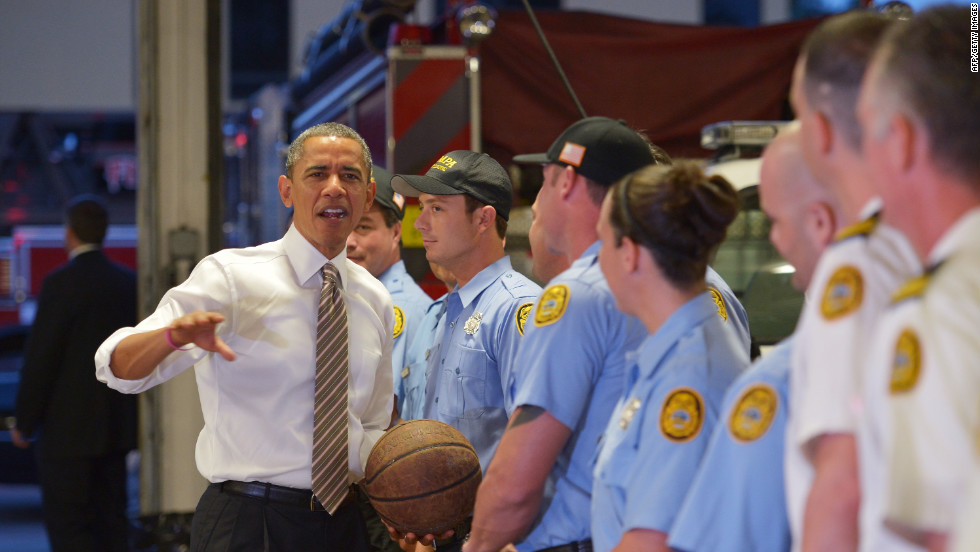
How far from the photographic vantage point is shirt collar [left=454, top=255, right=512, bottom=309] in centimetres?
315

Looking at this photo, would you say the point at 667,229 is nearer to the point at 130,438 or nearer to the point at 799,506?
the point at 799,506

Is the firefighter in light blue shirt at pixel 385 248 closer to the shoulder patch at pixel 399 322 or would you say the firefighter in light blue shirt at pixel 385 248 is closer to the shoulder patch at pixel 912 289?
the shoulder patch at pixel 399 322

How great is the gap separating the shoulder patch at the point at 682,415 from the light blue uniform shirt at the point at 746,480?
24 cm

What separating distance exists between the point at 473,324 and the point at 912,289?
1.97 meters

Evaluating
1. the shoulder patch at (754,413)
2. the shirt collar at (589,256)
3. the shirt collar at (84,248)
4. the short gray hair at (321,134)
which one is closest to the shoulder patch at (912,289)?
the shoulder patch at (754,413)

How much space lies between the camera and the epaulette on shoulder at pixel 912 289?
3.67 feet

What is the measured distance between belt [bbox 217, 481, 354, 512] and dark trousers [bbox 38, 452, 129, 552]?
3.05 m

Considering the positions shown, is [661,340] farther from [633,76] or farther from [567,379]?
[633,76]

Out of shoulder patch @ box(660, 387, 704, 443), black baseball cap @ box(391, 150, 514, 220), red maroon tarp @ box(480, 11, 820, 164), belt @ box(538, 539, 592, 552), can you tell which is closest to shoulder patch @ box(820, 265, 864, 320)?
shoulder patch @ box(660, 387, 704, 443)

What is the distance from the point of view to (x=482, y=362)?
2.96m

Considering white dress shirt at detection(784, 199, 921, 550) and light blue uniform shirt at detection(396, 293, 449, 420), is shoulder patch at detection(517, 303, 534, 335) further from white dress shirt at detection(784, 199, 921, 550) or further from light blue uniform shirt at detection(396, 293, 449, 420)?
white dress shirt at detection(784, 199, 921, 550)

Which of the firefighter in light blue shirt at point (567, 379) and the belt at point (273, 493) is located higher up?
the firefighter in light blue shirt at point (567, 379)

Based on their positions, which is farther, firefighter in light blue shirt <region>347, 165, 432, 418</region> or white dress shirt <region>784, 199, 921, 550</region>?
firefighter in light blue shirt <region>347, 165, 432, 418</region>

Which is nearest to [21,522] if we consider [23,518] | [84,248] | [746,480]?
[23,518]
